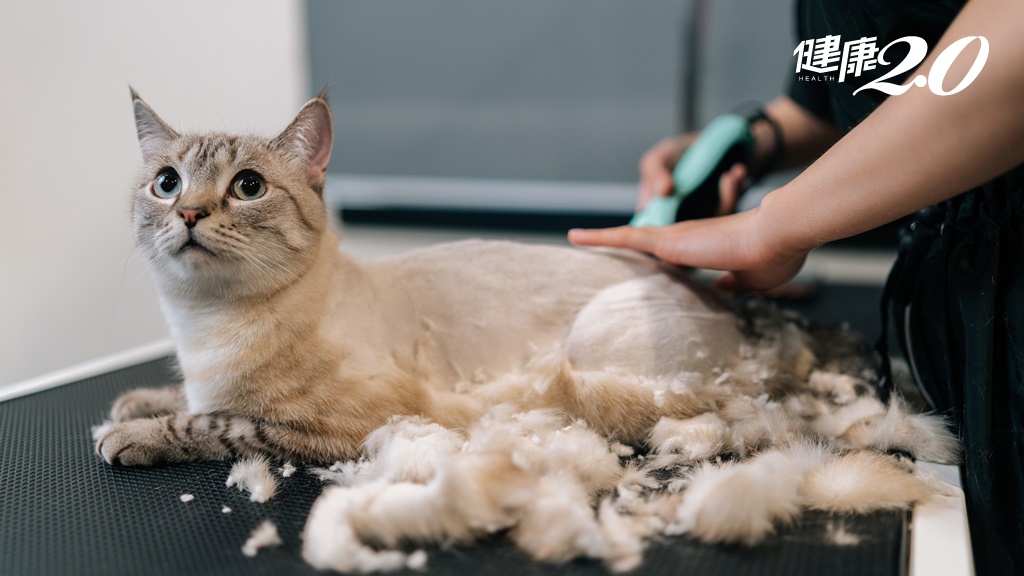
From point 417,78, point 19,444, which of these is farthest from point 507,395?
point 417,78

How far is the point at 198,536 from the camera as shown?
2.35ft

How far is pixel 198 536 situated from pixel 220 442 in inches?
7.2

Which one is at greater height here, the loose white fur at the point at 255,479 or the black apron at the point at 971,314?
the black apron at the point at 971,314

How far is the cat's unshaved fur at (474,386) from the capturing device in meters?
0.69

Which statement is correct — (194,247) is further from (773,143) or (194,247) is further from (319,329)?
(773,143)

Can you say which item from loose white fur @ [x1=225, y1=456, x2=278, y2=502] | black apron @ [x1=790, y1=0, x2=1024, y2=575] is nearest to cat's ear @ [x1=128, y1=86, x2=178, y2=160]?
loose white fur @ [x1=225, y1=456, x2=278, y2=502]

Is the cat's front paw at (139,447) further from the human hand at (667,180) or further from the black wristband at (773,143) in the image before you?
the black wristband at (773,143)

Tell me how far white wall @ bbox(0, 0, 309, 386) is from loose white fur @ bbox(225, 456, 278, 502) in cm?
50

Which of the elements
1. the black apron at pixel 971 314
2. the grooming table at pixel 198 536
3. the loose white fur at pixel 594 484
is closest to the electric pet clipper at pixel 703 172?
the black apron at pixel 971 314

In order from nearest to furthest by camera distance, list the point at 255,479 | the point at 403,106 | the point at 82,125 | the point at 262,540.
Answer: the point at 262,540
the point at 255,479
the point at 82,125
the point at 403,106

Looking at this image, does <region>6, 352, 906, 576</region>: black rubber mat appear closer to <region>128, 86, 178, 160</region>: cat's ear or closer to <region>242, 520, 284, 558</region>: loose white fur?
<region>242, 520, 284, 558</region>: loose white fur

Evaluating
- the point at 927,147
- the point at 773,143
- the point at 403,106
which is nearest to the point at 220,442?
the point at 927,147

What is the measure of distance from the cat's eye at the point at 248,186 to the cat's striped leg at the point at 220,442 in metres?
0.28

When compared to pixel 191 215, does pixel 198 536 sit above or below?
below
